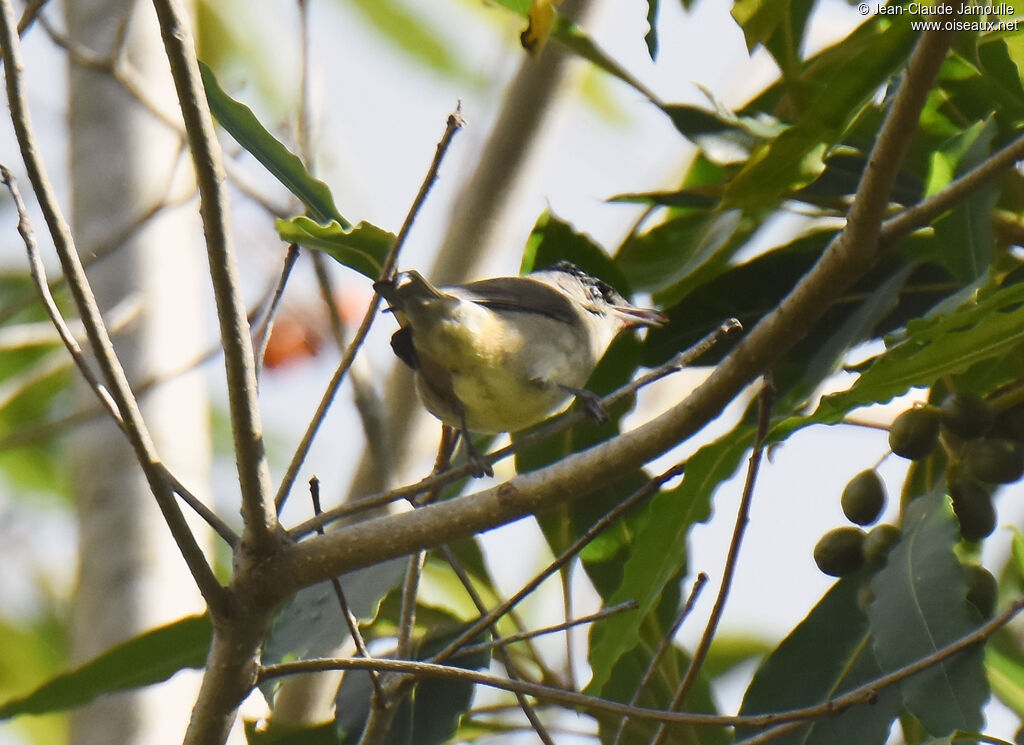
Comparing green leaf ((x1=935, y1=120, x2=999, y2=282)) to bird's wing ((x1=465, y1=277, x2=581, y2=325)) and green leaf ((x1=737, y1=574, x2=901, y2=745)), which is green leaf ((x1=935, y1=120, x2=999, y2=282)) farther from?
bird's wing ((x1=465, y1=277, x2=581, y2=325))

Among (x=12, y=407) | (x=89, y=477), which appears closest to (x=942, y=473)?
(x=89, y=477)

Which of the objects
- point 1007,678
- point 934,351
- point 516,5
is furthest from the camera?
point 1007,678

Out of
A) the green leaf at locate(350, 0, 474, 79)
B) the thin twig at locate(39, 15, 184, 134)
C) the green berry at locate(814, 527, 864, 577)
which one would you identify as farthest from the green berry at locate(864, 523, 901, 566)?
the green leaf at locate(350, 0, 474, 79)

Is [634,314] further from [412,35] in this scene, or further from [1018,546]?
[412,35]

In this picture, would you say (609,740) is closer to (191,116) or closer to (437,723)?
(437,723)

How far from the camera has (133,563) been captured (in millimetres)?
2857

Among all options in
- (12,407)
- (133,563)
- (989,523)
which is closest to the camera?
(989,523)

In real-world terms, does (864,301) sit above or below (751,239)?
below

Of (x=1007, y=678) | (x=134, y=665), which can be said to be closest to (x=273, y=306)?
(x=134, y=665)

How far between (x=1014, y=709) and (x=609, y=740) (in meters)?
1.07

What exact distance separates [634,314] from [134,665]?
4.89 feet

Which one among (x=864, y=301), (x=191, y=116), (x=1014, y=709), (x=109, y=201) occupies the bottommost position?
(x=1014, y=709)

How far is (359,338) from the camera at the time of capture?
1733mm

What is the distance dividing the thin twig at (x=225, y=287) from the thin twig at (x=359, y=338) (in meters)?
0.10
